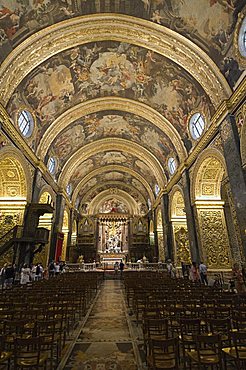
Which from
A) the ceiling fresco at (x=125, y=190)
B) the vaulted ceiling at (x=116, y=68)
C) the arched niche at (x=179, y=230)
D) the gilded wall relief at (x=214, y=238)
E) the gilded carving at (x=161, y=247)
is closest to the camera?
the vaulted ceiling at (x=116, y=68)

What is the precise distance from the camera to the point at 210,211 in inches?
551

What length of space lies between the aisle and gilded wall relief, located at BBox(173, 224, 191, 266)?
12294 millimetres

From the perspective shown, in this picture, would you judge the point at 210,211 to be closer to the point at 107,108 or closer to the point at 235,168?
the point at 235,168

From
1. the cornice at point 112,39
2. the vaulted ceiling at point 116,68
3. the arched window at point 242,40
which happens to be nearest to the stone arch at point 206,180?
the vaulted ceiling at point 116,68

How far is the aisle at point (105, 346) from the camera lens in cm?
361

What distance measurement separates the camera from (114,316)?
6832mm

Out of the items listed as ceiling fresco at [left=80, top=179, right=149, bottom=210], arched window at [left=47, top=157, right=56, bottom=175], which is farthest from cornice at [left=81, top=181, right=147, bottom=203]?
arched window at [left=47, top=157, right=56, bottom=175]

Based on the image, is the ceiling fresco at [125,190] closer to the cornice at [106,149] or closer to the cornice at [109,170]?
the cornice at [109,170]

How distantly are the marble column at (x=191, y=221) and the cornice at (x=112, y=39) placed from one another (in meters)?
5.69

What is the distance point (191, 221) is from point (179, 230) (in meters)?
4.97

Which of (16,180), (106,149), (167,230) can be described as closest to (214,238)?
(167,230)

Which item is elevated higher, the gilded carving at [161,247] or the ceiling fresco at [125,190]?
the ceiling fresco at [125,190]

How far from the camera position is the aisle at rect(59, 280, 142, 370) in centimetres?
361

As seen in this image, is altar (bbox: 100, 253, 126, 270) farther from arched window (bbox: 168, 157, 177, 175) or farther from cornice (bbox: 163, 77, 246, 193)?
cornice (bbox: 163, 77, 246, 193)
